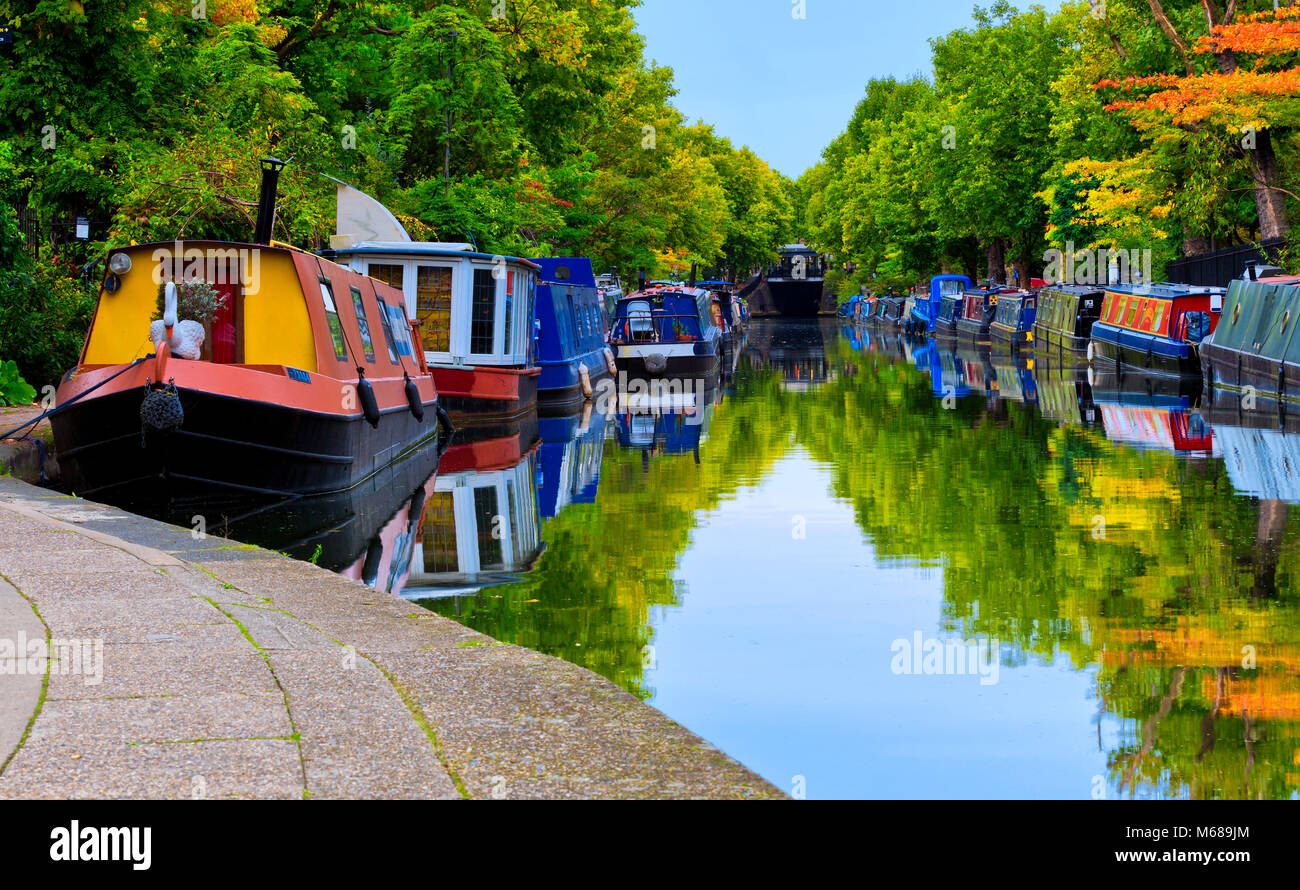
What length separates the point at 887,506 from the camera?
15016 mm

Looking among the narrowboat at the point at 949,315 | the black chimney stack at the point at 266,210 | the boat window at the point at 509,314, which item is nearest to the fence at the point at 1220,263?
the boat window at the point at 509,314

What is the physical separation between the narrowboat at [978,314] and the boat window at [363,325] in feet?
141

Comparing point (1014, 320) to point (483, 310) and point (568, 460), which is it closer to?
point (483, 310)

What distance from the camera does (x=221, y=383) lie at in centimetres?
1404

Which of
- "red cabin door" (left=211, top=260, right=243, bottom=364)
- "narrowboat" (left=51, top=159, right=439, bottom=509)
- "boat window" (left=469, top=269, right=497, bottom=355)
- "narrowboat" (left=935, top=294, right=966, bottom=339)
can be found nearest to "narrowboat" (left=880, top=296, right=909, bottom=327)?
"narrowboat" (left=935, top=294, right=966, bottom=339)

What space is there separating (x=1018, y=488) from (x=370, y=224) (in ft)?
47.1

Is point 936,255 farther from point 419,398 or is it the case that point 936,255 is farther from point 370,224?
point 419,398

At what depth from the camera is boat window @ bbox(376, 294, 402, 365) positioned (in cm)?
1984

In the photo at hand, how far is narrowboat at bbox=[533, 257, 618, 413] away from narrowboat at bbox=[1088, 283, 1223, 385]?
12849 millimetres

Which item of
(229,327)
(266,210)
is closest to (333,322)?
(229,327)

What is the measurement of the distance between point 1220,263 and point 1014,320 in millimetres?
14553

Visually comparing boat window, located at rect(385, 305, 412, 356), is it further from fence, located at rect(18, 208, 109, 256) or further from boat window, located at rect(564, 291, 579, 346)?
boat window, located at rect(564, 291, 579, 346)

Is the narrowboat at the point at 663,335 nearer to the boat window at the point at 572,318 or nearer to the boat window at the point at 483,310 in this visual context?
the boat window at the point at 572,318

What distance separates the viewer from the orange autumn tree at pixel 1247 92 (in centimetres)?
3092
